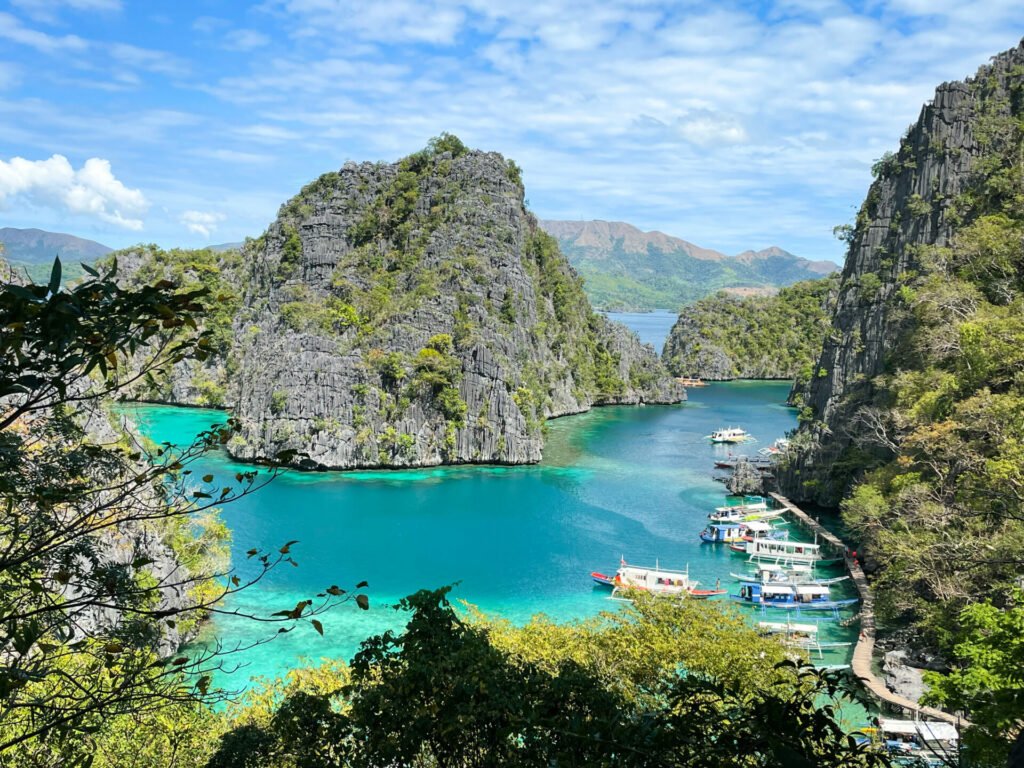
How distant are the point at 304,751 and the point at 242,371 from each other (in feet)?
223

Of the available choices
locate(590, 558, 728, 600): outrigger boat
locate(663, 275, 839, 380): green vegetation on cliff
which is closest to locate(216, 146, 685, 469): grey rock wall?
locate(590, 558, 728, 600): outrigger boat

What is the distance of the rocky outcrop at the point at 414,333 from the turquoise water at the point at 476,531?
12.6ft

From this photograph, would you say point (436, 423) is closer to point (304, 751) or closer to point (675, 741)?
point (304, 751)

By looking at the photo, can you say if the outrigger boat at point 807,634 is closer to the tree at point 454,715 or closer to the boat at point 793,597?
the boat at point 793,597

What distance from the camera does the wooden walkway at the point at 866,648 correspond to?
18.2 metres

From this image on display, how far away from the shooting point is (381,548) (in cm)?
3541

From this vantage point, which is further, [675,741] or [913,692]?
[913,692]

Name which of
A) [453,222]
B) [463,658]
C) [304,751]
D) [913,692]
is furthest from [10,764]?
[453,222]

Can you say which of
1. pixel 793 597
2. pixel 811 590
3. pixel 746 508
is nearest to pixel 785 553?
pixel 811 590

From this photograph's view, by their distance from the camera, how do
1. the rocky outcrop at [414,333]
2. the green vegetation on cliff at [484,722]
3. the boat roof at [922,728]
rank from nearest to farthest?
1. the green vegetation on cliff at [484,722]
2. the boat roof at [922,728]
3. the rocky outcrop at [414,333]

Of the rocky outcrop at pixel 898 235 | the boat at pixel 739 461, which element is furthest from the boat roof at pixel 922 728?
the boat at pixel 739 461

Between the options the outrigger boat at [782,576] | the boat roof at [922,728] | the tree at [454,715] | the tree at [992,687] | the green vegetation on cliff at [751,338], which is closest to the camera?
the tree at [454,715]

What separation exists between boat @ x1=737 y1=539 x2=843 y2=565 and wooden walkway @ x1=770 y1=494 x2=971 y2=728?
1206 millimetres

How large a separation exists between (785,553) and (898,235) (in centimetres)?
2336
